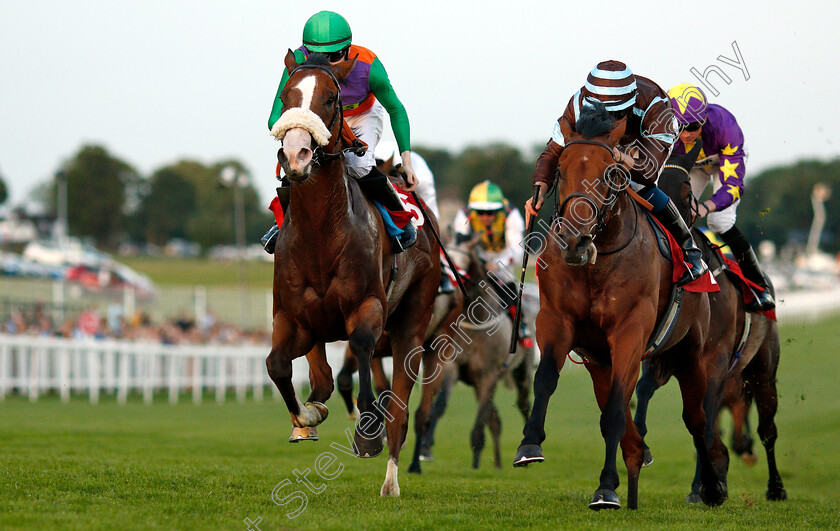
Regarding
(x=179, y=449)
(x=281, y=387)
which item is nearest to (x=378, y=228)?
(x=281, y=387)

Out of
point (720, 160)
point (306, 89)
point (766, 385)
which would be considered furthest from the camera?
point (766, 385)

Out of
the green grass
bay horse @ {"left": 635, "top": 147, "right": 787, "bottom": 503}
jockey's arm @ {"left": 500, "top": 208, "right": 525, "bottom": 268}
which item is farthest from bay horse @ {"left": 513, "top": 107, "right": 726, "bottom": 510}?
the green grass

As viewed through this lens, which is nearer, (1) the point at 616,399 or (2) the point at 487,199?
(1) the point at 616,399

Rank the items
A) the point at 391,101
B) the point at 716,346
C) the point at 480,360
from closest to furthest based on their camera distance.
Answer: the point at 391,101 < the point at 716,346 < the point at 480,360

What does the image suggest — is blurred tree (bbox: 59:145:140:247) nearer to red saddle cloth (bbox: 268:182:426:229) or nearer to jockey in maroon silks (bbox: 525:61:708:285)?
red saddle cloth (bbox: 268:182:426:229)

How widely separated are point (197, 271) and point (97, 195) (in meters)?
26.9

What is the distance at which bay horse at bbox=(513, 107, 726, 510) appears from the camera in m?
5.93

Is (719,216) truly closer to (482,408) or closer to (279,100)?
(482,408)

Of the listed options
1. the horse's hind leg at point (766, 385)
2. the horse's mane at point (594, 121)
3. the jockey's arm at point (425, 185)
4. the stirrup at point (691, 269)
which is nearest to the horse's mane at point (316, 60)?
the horse's mane at point (594, 121)

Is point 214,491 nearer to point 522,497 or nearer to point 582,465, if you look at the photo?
point 522,497

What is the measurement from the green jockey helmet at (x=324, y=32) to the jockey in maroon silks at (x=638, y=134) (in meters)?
1.59

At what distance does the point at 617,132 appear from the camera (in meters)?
6.30

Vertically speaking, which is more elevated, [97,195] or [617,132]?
[617,132]

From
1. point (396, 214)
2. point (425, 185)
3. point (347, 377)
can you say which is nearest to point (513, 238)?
point (425, 185)
